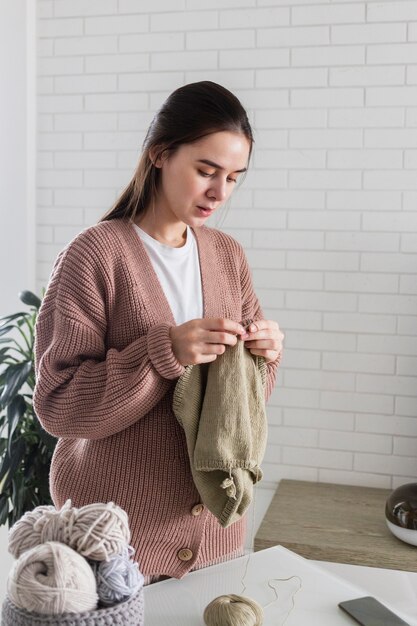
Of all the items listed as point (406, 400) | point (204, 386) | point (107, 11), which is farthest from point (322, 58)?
point (204, 386)

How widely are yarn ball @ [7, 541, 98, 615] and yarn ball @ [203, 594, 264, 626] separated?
0.98 ft

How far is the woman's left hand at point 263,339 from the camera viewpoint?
1.34m

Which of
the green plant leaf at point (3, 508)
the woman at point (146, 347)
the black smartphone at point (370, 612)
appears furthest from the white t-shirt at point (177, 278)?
the green plant leaf at point (3, 508)

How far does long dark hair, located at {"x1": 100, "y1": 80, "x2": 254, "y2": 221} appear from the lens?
54.7 inches

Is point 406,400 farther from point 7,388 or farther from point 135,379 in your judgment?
point 135,379

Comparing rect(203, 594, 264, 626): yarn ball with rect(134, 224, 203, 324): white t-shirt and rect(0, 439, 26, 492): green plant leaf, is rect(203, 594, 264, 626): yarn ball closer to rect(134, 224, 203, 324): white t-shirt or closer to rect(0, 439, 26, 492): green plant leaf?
rect(134, 224, 203, 324): white t-shirt

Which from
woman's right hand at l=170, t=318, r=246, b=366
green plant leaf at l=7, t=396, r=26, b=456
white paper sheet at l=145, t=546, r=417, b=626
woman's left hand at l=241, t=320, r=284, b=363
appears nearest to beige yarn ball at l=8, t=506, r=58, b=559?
white paper sheet at l=145, t=546, r=417, b=626

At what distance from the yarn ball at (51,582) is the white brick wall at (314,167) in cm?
218

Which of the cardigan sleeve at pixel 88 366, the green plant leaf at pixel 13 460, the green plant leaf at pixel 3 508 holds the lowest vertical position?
the green plant leaf at pixel 3 508

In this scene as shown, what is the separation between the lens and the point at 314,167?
2.88 meters

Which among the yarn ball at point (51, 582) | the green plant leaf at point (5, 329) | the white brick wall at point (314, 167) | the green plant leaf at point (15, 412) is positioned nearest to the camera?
the yarn ball at point (51, 582)

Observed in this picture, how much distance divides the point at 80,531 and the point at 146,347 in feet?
1.57

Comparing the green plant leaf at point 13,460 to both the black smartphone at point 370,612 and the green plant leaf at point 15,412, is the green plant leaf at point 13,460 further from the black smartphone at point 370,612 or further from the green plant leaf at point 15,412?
the black smartphone at point 370,612

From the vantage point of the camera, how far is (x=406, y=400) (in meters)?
2.88
